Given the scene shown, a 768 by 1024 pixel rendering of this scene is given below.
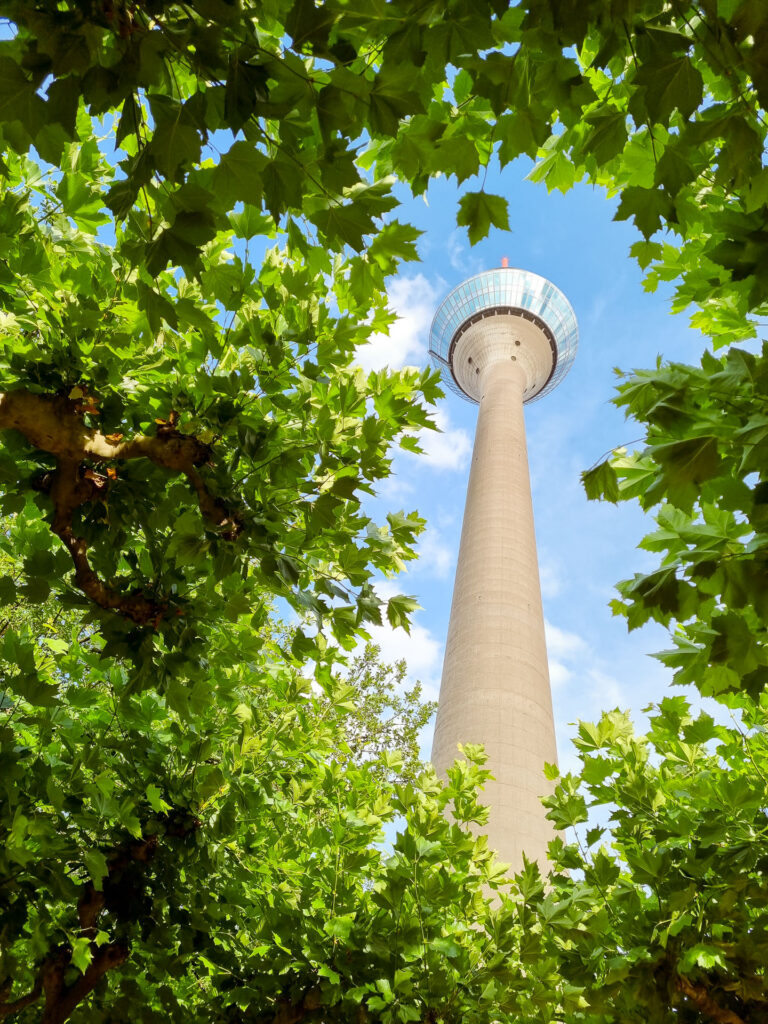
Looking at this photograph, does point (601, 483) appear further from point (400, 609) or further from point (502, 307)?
point (502, 307)

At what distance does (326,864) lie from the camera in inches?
131

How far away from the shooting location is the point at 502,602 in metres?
11.8

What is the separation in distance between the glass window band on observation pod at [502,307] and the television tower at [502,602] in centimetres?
5

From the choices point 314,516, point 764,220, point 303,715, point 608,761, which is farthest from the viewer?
point 303,715

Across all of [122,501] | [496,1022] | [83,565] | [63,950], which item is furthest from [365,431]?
[496,1022]

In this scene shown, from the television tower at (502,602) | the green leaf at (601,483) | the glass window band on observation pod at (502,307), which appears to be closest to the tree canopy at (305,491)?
the green leaf at (601,483)

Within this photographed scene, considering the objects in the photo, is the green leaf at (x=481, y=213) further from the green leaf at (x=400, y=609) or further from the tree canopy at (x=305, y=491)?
the green leaf at (x=400, y=609)

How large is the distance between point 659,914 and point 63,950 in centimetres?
247

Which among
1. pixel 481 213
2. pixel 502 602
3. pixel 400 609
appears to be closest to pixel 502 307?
pixel 502 602

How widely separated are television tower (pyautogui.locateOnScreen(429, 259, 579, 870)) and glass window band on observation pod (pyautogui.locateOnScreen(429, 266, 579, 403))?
0.05m

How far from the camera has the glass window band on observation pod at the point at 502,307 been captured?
20906mm

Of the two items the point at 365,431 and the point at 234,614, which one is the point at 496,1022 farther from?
the point at 365,431

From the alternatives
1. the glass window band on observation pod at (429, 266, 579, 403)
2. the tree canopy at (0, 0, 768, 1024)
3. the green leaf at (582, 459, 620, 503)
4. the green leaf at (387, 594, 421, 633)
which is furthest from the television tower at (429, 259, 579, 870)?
the green leaf at (582, 459, 620, 503)

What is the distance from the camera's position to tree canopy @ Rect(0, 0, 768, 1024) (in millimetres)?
1462
